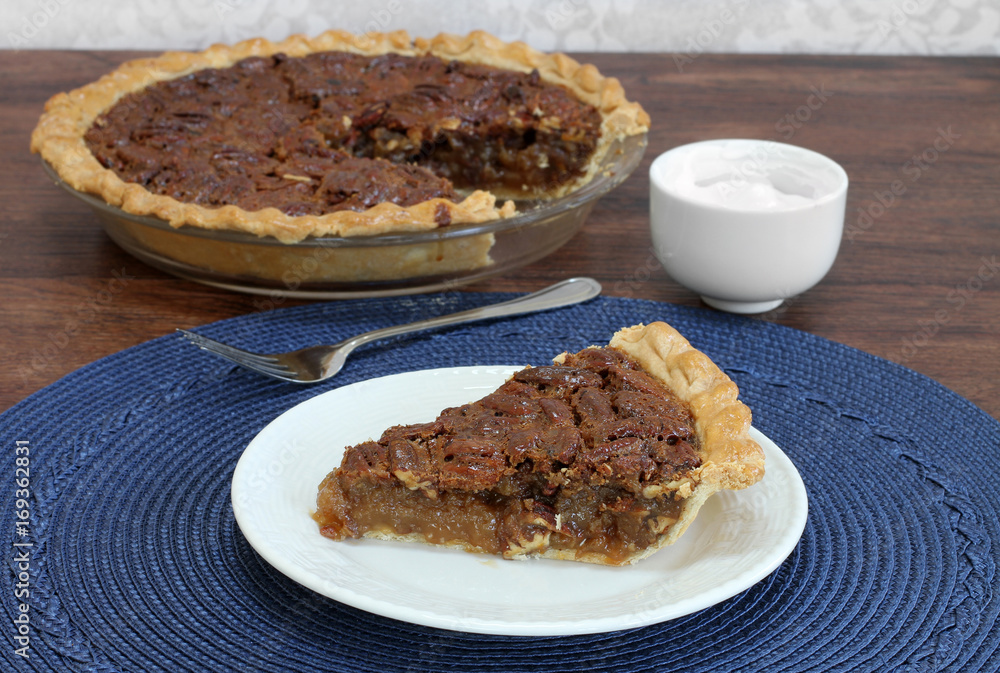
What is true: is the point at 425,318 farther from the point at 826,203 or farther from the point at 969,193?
the point at 969,193

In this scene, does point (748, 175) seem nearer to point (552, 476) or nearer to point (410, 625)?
point (552, 476)

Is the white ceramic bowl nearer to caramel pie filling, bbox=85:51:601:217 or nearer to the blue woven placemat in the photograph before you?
the blue woven placemat

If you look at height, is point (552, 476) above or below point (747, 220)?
below

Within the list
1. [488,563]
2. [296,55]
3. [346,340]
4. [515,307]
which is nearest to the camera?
[488,563]

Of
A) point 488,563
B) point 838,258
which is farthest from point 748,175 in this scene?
point 488,563

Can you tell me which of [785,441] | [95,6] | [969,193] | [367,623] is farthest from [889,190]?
[95,6]

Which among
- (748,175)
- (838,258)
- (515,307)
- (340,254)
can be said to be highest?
(748,175)
